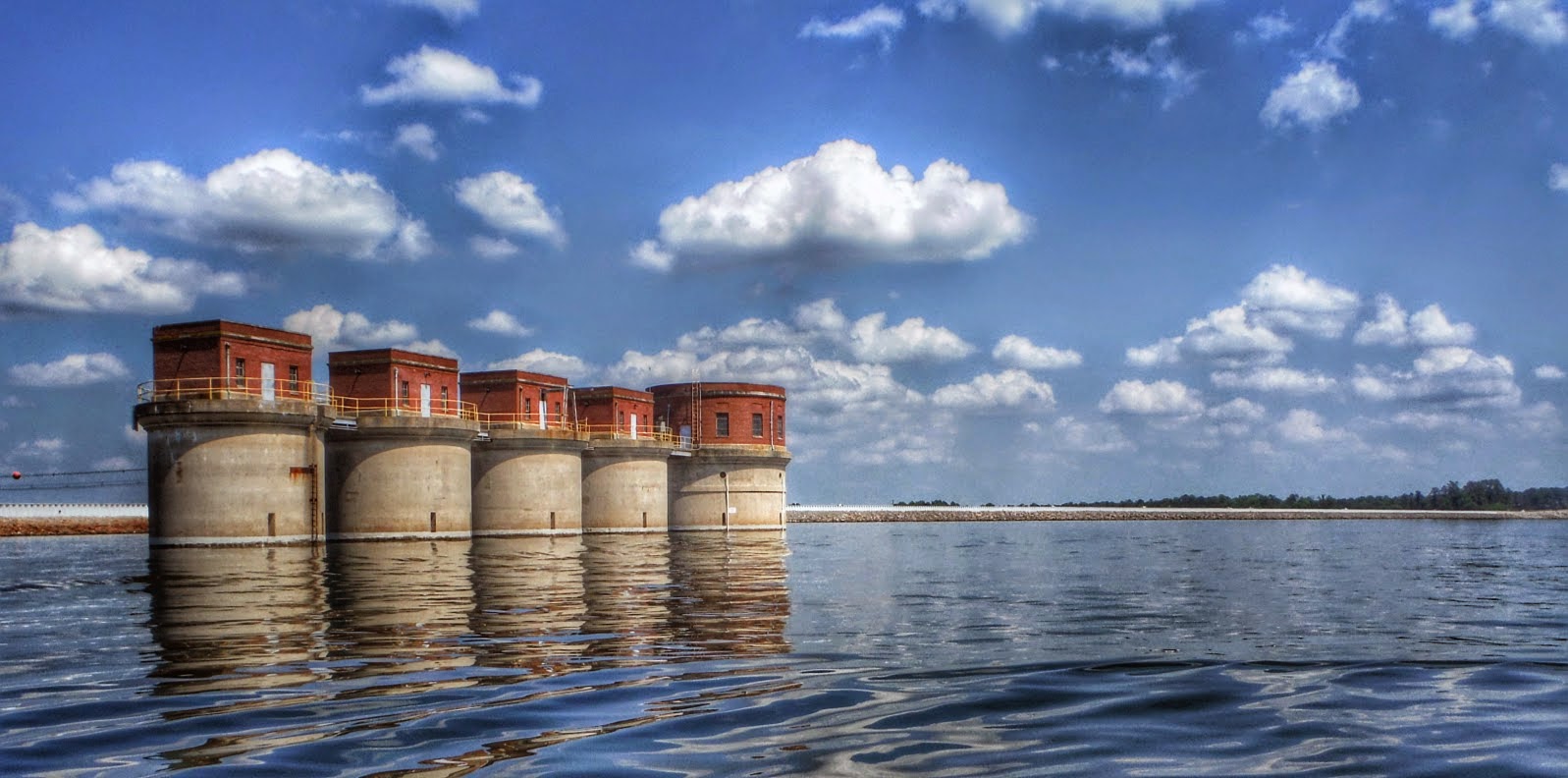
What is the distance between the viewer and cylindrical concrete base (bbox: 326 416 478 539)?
1716 inches

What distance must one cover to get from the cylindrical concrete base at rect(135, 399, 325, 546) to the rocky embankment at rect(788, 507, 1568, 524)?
86.4m

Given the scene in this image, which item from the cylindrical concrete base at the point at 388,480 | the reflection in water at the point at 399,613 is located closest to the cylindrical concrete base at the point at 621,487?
the cylindrical concrete base at the point at 388,480

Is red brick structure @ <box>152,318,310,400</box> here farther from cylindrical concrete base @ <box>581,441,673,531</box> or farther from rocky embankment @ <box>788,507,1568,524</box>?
rocky embankment @ <box>788,507,1568,524</box>

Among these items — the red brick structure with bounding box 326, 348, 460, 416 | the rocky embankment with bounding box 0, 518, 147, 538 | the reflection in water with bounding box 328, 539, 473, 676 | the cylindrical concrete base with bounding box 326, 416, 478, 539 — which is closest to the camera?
the reflection in water with bounding box 328, 539, 473, 676

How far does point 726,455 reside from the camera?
6359 cm

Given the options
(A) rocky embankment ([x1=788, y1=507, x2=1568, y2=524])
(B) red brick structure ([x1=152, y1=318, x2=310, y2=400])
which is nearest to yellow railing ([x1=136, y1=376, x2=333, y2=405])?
(B) red brick structure ([x1=152, y1=318, x2=310, y2=400])

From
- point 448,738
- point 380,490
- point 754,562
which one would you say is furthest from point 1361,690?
point 380,490

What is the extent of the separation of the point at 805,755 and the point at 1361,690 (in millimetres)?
5388

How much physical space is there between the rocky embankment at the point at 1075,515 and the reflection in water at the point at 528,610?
9390cm

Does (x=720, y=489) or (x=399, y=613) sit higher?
(x=720, y=489)

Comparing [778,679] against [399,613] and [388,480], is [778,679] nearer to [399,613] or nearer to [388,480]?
[399,613]

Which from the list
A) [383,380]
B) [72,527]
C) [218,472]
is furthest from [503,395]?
[72,527]

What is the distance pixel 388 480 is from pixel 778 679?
3695cm

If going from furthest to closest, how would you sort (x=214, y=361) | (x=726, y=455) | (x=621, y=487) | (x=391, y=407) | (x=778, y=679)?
(x=726, y=455) < (x=621, y=487) < (x=391, y=407) < (x=214, y=361) < (x=778, y=679)
